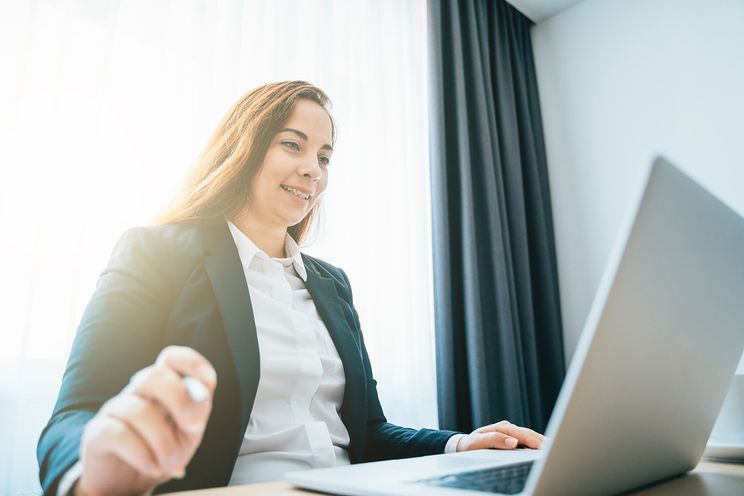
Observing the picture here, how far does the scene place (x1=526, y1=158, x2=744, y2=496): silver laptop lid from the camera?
15.6 inches

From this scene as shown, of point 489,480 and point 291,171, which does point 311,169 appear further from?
point 489,480

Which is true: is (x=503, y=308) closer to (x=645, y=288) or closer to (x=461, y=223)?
(x=461, y=223)

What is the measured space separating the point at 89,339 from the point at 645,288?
686mm

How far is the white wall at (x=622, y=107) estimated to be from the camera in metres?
2.23

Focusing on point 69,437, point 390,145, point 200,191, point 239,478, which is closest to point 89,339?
point 69,437

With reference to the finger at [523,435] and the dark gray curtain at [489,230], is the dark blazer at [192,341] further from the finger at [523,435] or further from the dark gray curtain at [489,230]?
the dark gray curtain at [489,230]

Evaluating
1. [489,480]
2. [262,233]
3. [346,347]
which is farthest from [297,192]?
[489,480]

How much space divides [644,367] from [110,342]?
2.18 feet

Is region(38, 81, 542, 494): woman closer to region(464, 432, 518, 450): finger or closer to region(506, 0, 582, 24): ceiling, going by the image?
region(464, 432, 518, 450): finger

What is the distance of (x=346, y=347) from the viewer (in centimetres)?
115

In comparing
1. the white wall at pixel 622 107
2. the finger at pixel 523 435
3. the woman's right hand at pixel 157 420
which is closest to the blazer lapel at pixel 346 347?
the finger at pixel 523 435

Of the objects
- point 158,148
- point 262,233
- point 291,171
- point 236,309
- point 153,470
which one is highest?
point 158,148

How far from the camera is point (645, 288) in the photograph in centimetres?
42

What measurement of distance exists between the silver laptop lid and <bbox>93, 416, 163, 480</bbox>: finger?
279mm
